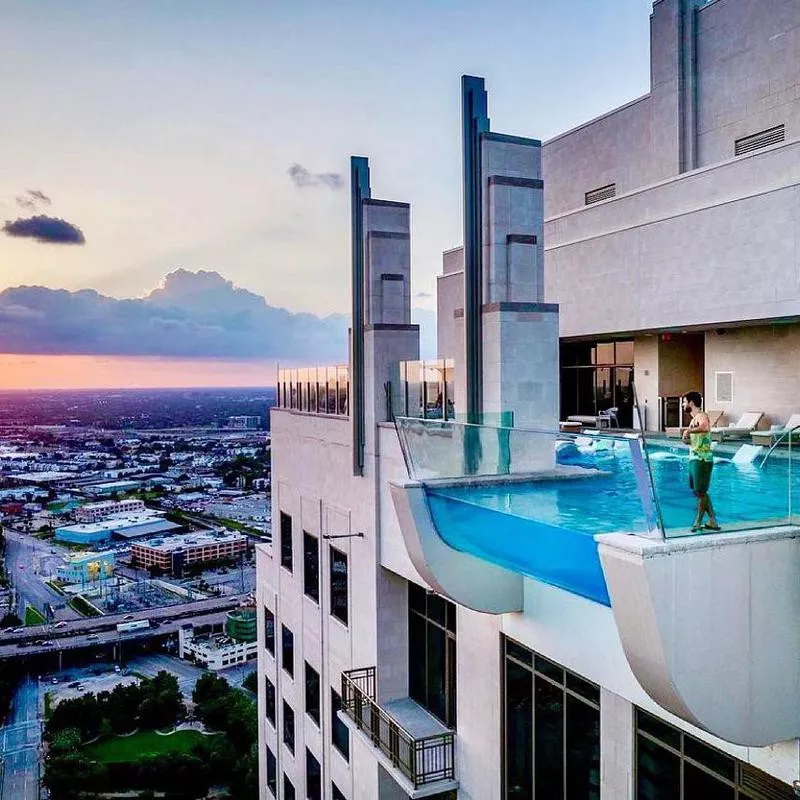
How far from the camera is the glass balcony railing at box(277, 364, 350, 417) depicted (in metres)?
A: 18.2

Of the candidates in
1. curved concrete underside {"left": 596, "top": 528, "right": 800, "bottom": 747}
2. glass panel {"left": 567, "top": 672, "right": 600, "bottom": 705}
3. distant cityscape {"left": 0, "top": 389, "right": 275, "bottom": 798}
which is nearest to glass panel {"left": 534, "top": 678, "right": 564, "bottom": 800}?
glass panel {"left": 567, "top": 672, "right": 600, "bottom": 705}

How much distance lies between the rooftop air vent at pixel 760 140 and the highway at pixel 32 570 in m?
131

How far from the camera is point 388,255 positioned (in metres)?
17.2

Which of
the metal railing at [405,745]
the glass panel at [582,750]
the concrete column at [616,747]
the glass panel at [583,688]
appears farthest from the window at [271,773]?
the concrete column at [616,747]

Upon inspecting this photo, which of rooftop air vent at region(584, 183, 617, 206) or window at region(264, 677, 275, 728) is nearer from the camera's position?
window at region(264, 677, 275, 728)

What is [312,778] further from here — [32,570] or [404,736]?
[32,570]

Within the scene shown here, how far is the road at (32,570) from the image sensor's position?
13150 centimetres

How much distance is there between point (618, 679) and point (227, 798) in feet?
234

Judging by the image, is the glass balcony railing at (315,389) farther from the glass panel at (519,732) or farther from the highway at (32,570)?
the highway at (32,570)

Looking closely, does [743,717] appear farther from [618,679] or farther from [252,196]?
[252,196]

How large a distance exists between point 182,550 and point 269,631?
418 ft

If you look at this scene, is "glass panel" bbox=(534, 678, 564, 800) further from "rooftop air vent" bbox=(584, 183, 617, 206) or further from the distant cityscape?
the distant cityscape

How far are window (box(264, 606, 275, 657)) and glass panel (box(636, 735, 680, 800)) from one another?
54.9ft

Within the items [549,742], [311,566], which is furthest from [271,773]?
[549,742]
